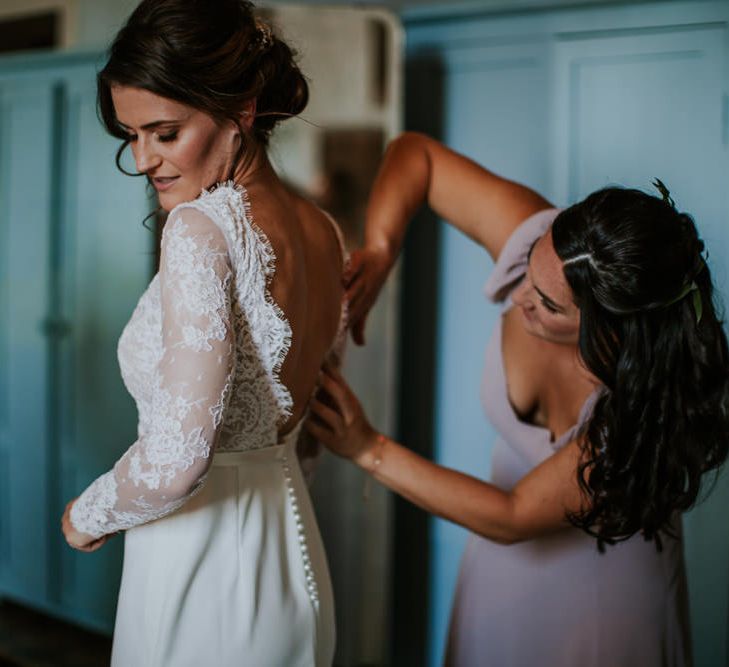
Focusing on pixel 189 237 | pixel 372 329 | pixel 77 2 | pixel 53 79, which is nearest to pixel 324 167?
pixel 372 329

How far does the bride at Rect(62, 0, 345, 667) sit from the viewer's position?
1104 millimetres

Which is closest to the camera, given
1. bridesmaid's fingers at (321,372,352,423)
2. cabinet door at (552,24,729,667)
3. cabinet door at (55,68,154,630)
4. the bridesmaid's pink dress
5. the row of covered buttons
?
the row of covered buttons

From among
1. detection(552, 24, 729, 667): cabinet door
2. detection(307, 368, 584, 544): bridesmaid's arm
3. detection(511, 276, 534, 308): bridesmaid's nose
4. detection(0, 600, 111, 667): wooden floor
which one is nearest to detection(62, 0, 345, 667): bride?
detection(307, 368, 584, 544): bridesmaid's arm

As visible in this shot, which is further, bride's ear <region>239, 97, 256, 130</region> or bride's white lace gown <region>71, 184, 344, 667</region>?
bride's ear <region>239, 97, 256, 130</region>

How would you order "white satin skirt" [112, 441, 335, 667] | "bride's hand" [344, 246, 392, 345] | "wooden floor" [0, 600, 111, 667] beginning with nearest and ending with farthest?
"white satin skirt" [112, 441, 335, 667] → "bride's hand" [344, 246, 392, 345] → "wooden floor" [0, 600, 111, 667]

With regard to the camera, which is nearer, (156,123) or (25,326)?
(156,123)

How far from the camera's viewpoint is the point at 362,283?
1.63m

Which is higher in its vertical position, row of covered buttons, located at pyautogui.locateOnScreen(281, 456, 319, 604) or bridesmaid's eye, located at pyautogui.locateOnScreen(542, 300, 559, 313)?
bridesmaid's eye, located at pyautogui.locateOnScreen(542, 300, 559, 313)

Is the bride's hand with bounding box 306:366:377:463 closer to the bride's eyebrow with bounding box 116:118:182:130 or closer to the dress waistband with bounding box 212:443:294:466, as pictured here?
the dress waistband with bounding box 212:443:294:466

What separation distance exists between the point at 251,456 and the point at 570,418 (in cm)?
66

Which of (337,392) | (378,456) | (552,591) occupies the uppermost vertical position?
(337,392)

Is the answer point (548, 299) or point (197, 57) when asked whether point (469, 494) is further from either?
point (197, 57)

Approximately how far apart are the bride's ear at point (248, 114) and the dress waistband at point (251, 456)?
1.53 feet

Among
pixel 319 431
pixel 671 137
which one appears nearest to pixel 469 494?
pixel 319 431
